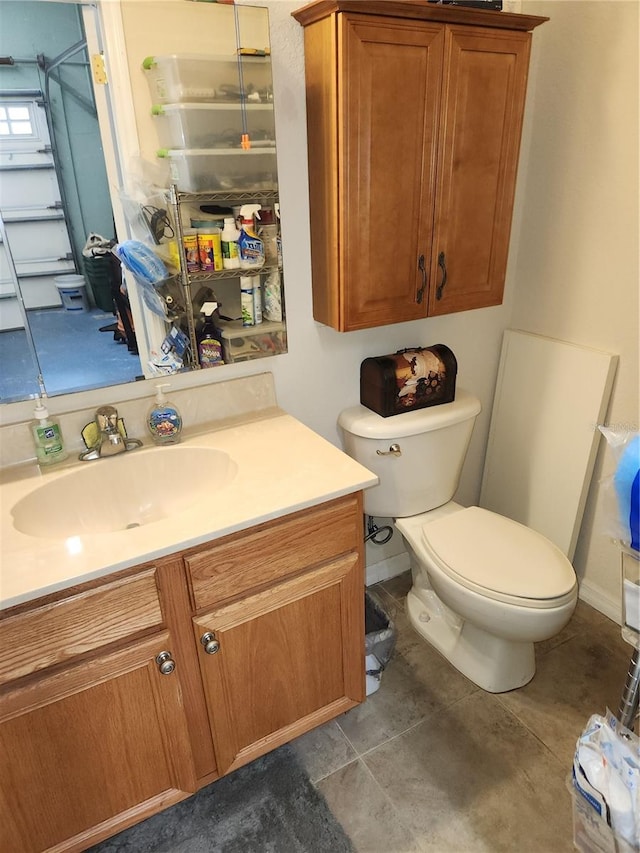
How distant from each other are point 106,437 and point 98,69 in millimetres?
806

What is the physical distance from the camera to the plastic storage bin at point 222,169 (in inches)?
53.9

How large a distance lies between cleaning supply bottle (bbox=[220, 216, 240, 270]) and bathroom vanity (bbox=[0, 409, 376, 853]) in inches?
18.0

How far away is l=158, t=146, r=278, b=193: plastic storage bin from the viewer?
4.49 ft

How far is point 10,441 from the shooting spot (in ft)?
4.41

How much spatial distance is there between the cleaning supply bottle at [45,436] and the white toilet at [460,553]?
781 mm

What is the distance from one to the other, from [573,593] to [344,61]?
139 centimetres

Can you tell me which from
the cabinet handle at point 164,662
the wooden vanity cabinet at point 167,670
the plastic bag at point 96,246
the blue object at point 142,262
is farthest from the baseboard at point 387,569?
the plastic bag at point 96,246

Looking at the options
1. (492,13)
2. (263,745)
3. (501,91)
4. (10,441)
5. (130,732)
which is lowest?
(263,745)

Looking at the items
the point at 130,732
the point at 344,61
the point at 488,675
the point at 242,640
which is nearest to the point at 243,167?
the point at 344,61

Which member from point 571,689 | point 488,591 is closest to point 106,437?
point 488,591

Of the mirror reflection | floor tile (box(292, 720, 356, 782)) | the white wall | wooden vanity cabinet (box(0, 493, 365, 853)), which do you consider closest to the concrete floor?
the mirror reflection

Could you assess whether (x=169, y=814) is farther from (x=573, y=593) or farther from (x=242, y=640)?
(x=573, y=593)

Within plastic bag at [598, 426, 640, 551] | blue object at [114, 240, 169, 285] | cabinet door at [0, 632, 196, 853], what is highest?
blue object at [114, 240, 169, 285]

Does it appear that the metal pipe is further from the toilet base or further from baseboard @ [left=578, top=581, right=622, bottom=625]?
baseboard @ [left=578, top=581, right=622, bottom=625]
